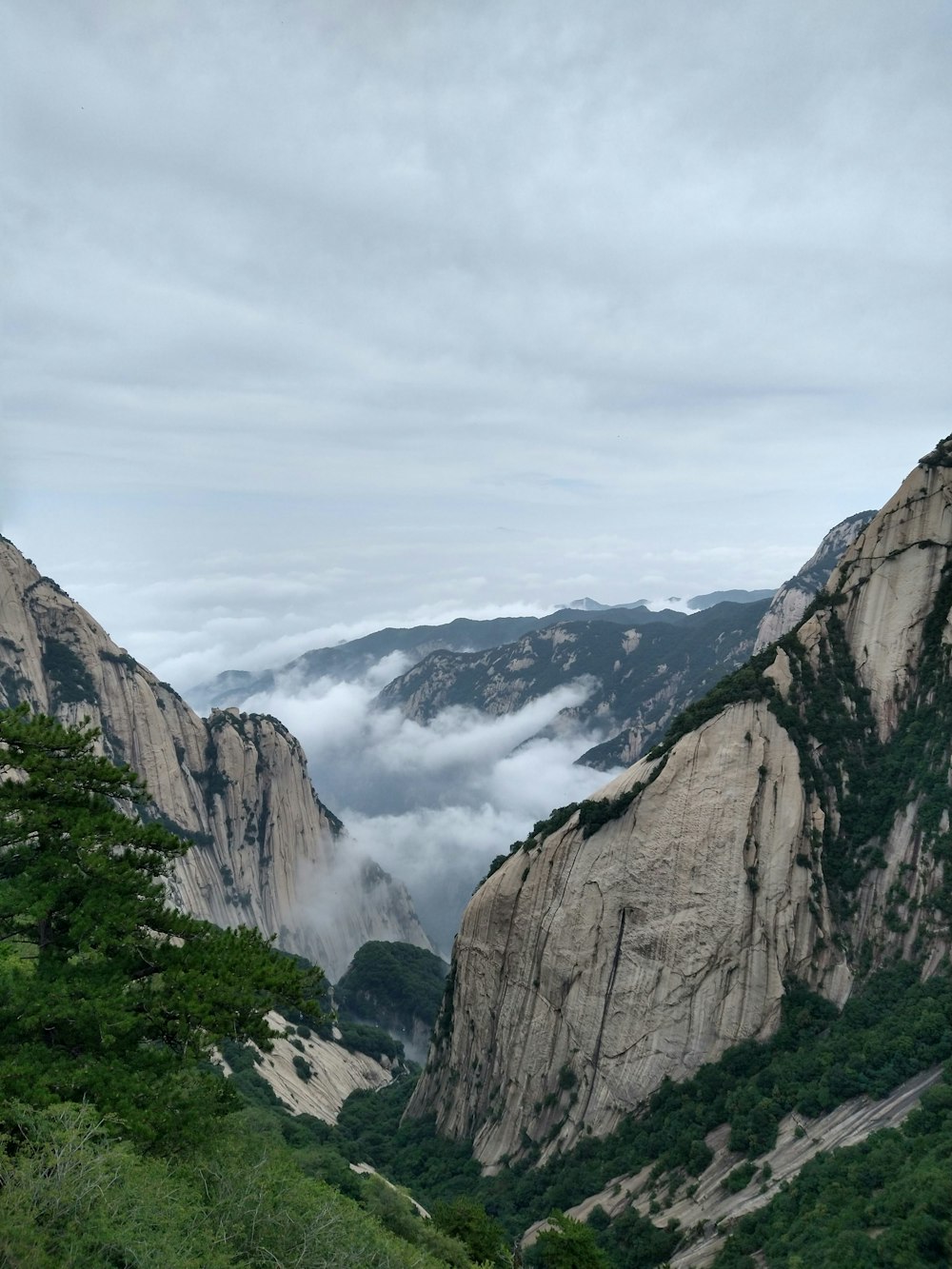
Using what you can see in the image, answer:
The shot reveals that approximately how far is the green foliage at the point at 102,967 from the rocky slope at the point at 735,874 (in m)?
39.1

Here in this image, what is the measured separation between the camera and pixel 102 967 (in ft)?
65.2

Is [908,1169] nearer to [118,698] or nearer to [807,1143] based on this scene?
[807,1143]

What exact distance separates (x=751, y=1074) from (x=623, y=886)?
13.8 meters

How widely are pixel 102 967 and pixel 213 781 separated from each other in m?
143

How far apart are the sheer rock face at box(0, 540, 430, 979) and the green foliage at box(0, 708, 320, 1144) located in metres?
103

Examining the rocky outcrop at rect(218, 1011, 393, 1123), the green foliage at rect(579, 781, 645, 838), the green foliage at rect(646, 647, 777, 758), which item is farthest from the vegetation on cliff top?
the rocky outcrop at rect(218, 1011, 393, 1123)

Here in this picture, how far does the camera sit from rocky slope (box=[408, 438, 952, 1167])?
5309 centimetres

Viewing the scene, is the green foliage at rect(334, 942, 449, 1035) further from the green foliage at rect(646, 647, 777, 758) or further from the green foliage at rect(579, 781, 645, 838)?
the green foliage at rect(646, 647, 777, 758)

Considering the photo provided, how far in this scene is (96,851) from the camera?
68.4 ft

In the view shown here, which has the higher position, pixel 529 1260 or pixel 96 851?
pixel 96 851

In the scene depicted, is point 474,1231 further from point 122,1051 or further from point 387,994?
point 387,994

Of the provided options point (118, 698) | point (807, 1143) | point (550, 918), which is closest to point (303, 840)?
point (118, 698)

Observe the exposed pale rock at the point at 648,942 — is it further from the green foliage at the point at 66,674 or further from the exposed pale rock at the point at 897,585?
the green foliage at the point at 66,674

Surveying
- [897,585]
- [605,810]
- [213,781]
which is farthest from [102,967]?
[213,781]
